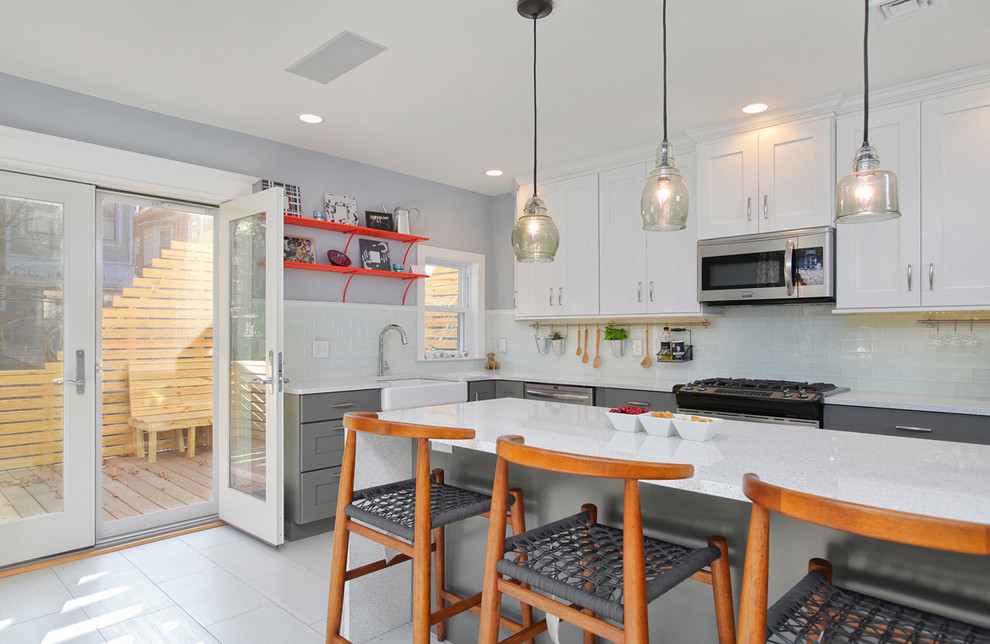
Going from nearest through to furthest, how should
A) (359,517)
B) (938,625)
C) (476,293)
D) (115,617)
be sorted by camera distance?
(938,625) < (359,517) < (115,617) < (476,293)

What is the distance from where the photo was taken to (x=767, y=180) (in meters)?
3.46

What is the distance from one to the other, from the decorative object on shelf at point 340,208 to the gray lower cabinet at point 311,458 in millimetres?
1394

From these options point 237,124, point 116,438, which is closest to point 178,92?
point 237,124

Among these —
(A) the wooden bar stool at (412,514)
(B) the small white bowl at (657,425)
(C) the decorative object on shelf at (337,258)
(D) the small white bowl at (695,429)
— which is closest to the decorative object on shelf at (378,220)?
(C) the decorative object on shelf at (337,258)

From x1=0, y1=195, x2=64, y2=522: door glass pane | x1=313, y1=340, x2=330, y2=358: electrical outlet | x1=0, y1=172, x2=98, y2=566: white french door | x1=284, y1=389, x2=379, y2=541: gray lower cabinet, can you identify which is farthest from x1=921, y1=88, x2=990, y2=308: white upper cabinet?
x1=0, y1=195, x2=64, y2=522: door glass pane

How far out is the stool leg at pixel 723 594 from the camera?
1.33 meters

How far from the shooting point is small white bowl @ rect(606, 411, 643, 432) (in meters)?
1.86

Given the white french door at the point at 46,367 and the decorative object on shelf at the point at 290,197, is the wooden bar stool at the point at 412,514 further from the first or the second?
the decorative object on shelf at the point at 290,197

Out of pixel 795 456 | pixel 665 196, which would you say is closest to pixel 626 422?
pixel 795 456

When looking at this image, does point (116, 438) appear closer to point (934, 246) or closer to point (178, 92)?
point (178, 92)

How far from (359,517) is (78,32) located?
8.13ft

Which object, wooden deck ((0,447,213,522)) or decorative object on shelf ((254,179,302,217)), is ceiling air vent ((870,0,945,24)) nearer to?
decorative object on shelf ((254,179,302,217))

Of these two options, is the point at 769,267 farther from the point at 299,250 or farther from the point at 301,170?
the point at 301,170

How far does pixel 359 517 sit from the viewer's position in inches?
70.3
